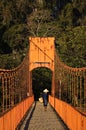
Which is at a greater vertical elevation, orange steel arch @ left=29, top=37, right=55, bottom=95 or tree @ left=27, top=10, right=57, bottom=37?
tree @ left=27, top=10, right=57, bottom=37

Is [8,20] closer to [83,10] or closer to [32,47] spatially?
[83,10]

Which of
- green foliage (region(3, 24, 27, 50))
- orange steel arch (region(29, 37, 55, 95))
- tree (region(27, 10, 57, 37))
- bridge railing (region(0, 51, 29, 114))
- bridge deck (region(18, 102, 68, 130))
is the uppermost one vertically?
tree (region(27, 10, 57, 37))

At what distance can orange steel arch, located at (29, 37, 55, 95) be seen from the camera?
5169 centimetres

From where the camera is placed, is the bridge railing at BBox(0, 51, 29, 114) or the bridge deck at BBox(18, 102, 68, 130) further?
the bridge deck at BBox(18, 102, 68, 130)

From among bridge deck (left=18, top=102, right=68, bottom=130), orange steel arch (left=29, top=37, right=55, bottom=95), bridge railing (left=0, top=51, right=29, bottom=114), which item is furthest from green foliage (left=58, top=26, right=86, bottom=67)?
bridge deck (left=18, top=102, right=68, bottom=130)

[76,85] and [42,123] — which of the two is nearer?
[76,85]

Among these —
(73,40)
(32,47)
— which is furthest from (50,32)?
(32,47)

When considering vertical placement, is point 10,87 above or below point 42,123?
above

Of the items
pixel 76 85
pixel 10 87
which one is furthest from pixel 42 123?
pixel 10 87

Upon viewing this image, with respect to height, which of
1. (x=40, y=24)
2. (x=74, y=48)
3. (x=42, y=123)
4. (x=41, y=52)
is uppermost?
(x=40, y=24)

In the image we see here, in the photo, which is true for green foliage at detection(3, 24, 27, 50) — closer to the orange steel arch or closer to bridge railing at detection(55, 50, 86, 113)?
the orange steel arch

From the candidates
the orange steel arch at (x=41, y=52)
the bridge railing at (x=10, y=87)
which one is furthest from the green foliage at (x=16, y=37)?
the bridge railing at (x=10, y=87)

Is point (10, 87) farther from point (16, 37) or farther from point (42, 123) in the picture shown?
point (16, 37)

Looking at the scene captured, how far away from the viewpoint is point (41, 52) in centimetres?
5216
